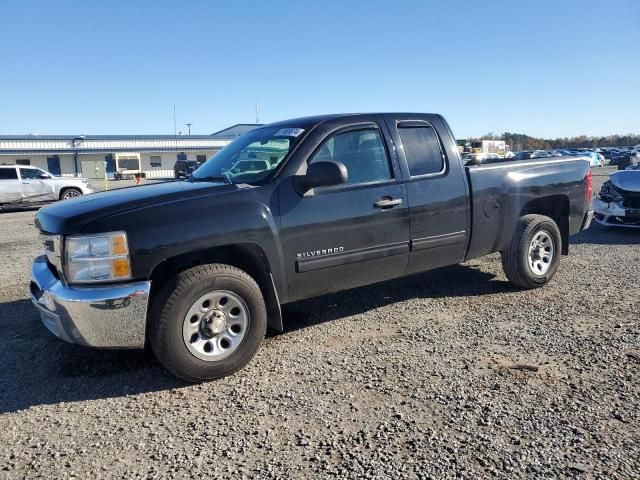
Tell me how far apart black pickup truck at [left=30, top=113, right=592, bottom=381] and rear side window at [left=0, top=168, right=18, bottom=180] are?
49.6 ft

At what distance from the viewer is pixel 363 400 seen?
325 centimetres

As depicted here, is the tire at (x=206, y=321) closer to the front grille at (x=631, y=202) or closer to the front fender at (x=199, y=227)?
the front fender at (x=199, y=227)

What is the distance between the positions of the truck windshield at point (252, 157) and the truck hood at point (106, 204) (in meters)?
0.29

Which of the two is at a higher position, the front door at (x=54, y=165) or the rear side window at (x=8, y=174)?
the front door at (x=54, y=165)

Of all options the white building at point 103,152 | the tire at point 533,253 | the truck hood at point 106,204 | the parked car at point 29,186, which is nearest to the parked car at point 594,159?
the white building at point 103,152

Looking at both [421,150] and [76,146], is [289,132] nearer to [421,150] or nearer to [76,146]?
[421,150]

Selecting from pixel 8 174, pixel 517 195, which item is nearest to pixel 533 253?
pixel 517 195

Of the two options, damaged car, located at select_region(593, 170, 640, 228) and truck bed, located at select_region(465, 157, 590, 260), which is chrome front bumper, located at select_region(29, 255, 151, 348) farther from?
damaged car, located at select_region(593, 170, 640, 228)

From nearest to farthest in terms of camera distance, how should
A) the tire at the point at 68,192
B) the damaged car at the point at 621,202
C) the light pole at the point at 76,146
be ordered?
the damaged car at the point at 621,202, the tire at the point at 68,192, the light pole at the point at 76,146

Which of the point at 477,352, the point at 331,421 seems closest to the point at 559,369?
the point at 477,352

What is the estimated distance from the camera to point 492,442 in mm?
2736

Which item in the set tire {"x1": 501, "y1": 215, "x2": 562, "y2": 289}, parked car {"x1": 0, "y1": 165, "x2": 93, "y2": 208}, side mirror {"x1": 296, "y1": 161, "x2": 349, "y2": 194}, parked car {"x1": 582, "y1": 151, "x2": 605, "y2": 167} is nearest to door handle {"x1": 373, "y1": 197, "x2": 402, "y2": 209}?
side mirror {"x1": 296, "y1": 161, "x2": 349, "y2": 194}

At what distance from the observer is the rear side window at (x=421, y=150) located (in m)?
4.65

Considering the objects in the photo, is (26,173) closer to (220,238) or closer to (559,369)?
(220,238)
